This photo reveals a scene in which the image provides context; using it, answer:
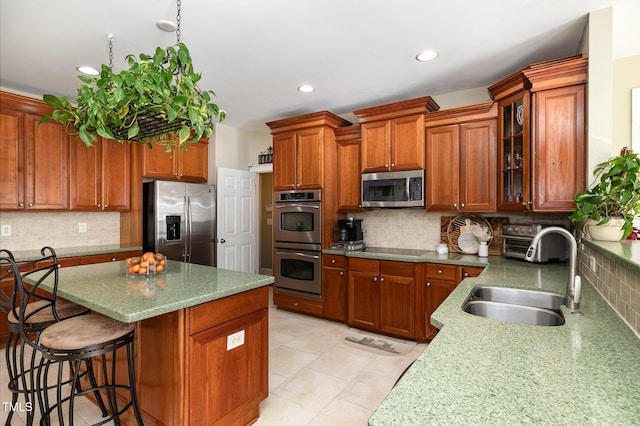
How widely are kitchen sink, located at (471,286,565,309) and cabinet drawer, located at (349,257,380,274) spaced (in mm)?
1498

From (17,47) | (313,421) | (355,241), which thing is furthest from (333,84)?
(313,421)

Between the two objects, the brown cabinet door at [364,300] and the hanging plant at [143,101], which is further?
the brown cabinet door at [364,300]

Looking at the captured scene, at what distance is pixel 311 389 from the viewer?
7.98 ft

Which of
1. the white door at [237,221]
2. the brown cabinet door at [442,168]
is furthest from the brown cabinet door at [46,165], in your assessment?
the brown cabinet door at [442,168]

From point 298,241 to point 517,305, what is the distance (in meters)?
2.63

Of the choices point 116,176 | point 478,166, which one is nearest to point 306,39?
point 478,166

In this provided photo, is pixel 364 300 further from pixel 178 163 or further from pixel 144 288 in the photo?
pixel 178 163

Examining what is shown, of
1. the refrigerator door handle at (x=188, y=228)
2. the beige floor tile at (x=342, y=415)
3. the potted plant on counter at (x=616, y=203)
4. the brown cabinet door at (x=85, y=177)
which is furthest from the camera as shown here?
the refrigerator door handle at (x=188, y=228)

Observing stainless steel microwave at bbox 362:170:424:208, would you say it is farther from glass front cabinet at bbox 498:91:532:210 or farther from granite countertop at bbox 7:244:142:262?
granite countertop at bbox 7:244:142:262

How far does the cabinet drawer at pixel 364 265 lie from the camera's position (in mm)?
3436

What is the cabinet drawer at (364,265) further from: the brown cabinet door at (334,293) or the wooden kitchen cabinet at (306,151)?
the wooden kitchen cabinet at (306,151)

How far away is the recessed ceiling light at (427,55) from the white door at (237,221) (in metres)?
3.05

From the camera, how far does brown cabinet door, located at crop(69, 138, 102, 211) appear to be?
360 centimetres

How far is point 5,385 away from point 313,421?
2.34 m
